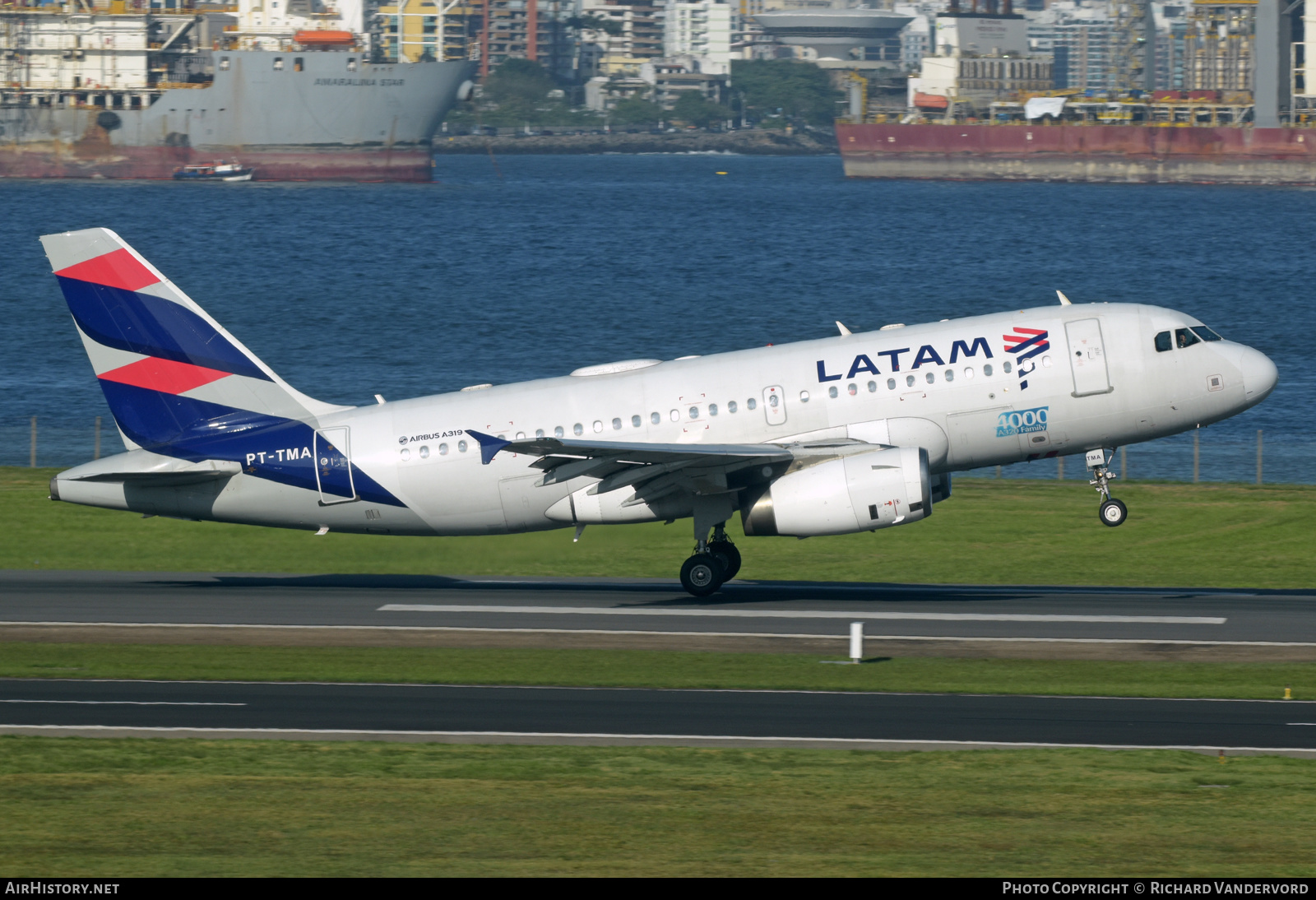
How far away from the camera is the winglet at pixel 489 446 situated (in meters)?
33.7

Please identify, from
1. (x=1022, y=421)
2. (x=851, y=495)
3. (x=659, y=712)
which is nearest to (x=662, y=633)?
(x=851, y=495)

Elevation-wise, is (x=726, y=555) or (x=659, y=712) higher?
(x=726, y=555)

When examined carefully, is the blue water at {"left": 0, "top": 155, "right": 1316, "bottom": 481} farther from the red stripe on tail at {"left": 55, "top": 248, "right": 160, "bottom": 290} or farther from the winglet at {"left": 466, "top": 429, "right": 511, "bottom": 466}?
the winglet at {"left": 466, "top": 429, "right": 511, "bottom": 466}

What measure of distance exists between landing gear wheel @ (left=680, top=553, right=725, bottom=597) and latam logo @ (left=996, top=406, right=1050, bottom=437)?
268 inches

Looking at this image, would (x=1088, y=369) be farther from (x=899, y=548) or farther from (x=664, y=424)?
(x=899, y=548)

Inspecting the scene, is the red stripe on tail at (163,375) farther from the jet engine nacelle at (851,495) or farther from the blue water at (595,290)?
the blue water at (595,290)

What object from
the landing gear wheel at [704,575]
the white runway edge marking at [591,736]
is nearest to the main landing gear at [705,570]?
the landing gear wheel at [704,575]

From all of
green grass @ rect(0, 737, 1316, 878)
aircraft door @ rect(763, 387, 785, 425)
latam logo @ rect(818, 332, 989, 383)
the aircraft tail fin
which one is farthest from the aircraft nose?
the aircraft tail fin

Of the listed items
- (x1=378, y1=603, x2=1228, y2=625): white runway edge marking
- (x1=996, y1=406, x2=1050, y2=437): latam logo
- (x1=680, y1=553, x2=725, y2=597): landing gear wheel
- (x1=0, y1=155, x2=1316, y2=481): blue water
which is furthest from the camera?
(x1=0, y1=155, x2=1316, y2=481): blue water

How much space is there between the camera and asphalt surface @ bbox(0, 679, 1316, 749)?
23906mm

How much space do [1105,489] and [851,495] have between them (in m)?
5.71

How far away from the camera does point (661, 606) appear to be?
1427 inches

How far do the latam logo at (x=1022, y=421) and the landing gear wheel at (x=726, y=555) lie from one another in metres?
6.55

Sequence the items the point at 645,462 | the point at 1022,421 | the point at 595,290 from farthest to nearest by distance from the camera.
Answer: the point at 595,290 < the point at 1022,421 < the point at 645,462
